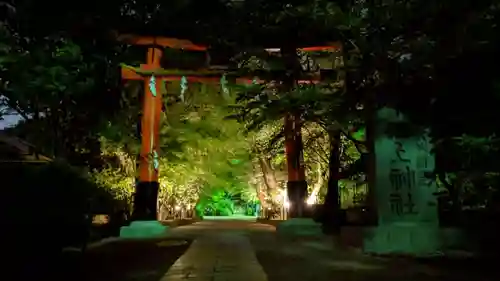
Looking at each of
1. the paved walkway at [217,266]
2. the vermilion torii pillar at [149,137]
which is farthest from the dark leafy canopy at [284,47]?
the paved walkway at [217,266]

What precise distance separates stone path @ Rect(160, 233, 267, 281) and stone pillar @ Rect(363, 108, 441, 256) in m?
2.78

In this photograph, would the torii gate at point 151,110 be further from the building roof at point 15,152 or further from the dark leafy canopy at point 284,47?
the building roof at point 15,152

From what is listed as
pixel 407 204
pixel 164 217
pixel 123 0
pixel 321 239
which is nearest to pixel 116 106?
pixel 123 0

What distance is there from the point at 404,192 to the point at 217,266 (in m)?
4.22

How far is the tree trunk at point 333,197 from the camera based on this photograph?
19391mm

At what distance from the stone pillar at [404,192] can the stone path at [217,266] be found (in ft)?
9.11

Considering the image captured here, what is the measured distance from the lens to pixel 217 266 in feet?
32.3

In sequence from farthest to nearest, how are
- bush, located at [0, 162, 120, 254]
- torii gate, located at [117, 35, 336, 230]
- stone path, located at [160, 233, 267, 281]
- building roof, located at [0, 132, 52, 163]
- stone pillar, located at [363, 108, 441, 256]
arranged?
torii gate, located at [117, 35, 336, 230] < building roof, located at [0, 132, 52, 163] < stone pillar, located at [363, 108, 441, 256] < bush, located at [0, 162, 120, 254] < stone path, located at [160, 233, 267, 281]

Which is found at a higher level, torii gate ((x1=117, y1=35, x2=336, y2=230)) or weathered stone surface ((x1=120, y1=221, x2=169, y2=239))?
torii gate ((x1=117, y1=35, x2=336, y2=230))

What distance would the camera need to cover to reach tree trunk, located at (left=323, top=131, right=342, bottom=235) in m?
19.4

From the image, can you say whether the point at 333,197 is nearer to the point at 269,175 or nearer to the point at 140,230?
the point at 140,230

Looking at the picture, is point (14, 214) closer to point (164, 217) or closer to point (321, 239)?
point (321, 239)

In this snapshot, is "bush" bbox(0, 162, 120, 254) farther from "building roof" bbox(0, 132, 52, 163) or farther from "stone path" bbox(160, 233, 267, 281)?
"stone path" bbox(160, 233, 267, 281)

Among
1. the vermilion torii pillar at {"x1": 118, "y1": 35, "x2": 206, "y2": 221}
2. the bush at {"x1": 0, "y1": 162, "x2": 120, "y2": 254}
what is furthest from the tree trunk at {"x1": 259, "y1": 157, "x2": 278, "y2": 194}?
the bush at {"x1": 0, "y1": 162, "x2": 120, "y2": 254}
